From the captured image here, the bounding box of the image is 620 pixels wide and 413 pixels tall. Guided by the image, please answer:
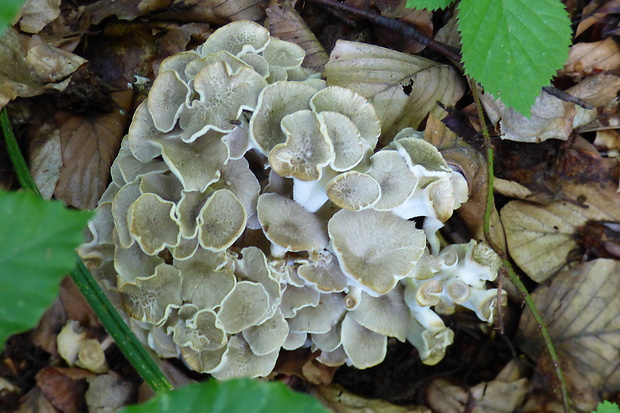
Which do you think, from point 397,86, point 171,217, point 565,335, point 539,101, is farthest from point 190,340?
point 539,101

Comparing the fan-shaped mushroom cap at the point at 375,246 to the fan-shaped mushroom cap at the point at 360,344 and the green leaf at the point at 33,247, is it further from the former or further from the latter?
the green leaf at the point at 33,247

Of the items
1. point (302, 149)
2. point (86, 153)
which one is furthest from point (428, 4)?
point (86, 153)

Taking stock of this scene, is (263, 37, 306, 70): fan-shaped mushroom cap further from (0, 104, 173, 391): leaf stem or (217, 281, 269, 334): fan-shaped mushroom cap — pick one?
(0, 104, 173, 391): leaf stem

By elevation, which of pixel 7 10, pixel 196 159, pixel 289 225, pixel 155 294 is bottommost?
pixel 155 294

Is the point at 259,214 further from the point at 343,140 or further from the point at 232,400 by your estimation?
the point at 232,400

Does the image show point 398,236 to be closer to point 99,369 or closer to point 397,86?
point 397,86

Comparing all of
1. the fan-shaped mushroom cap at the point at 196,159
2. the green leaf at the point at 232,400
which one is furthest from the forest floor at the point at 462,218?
the green leaf at the point at 232,400
